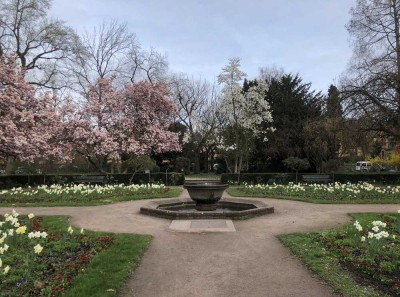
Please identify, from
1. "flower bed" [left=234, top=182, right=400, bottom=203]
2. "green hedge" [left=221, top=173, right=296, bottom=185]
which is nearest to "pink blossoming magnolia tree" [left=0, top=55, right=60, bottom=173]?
"flower bed" [left=234, top=182, right=400, bottom=203]

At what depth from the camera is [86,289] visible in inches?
189

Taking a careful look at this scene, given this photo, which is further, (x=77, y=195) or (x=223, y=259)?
(x=77, y=195)

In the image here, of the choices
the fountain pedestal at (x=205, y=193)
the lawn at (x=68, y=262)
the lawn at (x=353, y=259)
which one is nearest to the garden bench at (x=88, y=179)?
the fountain pedestal at (x=205, y=193)

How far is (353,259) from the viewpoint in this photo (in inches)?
232

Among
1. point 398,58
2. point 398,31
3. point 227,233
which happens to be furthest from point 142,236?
point 398,31

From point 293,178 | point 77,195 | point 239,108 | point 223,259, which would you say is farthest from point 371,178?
point 223,259

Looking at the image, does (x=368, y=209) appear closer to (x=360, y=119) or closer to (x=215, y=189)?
(x=215, y=189)

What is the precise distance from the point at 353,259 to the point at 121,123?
22.0 m

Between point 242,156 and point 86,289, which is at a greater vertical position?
point 242,156

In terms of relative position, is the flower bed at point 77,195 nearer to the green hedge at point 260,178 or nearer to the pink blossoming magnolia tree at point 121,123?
the pink blossoming magnolia tree at point 121,123

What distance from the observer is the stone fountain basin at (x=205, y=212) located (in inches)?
411

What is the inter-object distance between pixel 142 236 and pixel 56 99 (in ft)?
65.2

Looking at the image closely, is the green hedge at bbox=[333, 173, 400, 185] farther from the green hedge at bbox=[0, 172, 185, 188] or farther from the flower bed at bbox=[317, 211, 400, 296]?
the flower bed at bbox=[317, 211, 400, 296]

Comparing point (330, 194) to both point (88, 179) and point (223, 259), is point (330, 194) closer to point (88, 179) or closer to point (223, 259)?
point (223, 259)
